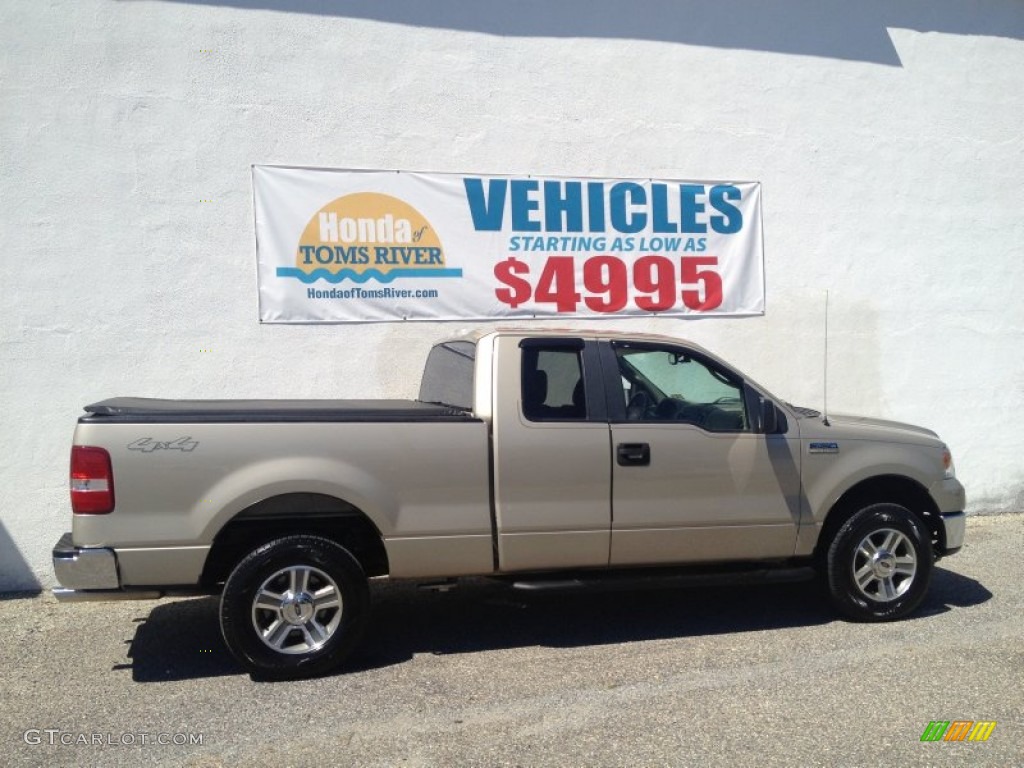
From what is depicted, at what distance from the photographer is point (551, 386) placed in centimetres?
560

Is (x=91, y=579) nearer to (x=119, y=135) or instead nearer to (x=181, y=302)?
(x=181, y=302)

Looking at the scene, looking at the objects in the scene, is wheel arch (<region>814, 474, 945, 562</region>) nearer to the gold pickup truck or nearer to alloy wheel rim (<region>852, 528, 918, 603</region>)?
the gold pickup truck

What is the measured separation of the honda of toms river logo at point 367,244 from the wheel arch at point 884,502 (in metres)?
3.67

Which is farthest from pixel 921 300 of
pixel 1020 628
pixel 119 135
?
pixel 119 135

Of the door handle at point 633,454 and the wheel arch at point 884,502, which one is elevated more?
the door handle at point 633,454

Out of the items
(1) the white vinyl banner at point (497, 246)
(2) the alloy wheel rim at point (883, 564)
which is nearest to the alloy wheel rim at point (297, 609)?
(1) the white vinyl banner at point (497, 246)

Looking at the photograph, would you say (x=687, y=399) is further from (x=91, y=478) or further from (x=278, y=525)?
(x=91, y=478)

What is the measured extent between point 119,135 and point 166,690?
4344 millimetres

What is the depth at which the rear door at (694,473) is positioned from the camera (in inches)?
219

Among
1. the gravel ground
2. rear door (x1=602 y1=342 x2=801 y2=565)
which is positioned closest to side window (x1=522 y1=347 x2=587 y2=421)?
rear door (x1=602 y1=342 x2=801 y2=565)

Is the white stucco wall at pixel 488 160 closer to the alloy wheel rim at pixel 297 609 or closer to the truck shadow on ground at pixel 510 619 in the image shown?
the truck shadow on ground at pixel 510 619

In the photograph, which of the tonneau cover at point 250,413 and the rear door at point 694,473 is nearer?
Result: the tonneau cover at point 250,413

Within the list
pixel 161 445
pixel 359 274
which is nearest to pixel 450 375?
pixel 359 274

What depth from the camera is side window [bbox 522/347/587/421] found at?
5.52 metres
